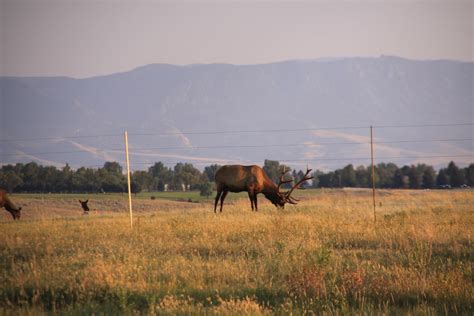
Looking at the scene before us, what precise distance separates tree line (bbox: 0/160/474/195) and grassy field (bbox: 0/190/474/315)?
1457 inches

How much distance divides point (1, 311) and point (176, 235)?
811 centimetres

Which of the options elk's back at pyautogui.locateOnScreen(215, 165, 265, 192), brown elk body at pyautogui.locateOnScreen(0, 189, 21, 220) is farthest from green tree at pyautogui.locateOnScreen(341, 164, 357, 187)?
brown elk body at pyautogui.locateOnScreen(0, 189, 21, 220)

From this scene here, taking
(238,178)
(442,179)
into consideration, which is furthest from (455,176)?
(238,178)

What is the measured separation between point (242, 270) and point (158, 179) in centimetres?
8080

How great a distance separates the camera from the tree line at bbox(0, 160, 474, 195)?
68.4 metres

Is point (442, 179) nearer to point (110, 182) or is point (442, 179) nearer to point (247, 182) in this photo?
point (110, 182)

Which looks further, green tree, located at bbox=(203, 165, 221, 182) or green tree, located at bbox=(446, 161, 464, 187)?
green tree, located at bbox=(203, 165, 221, 182)

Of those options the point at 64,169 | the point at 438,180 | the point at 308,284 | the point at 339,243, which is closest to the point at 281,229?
the point at 339,243

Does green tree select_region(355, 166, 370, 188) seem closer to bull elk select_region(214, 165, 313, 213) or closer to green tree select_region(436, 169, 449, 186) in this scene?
green tree select_region(436, 169, 449, 186)

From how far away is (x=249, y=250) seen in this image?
14656 millimetres

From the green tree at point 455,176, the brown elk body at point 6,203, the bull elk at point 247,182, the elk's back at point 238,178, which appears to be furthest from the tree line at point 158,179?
the brown elk body at point 6,203

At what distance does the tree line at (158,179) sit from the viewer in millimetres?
68375

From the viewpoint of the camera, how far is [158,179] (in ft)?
302

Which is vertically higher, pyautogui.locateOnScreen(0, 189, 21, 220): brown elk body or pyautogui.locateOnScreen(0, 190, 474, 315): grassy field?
pyautogui.locateOnScreen(0, 189, 21, 220): brown elk body
